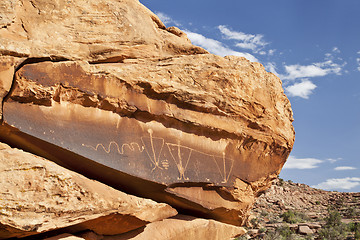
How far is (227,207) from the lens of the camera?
848 cm

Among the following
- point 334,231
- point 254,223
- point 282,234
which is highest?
point 334,231

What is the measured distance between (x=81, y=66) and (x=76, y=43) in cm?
75

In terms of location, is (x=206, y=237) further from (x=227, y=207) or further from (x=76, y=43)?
(x=76, y=43)

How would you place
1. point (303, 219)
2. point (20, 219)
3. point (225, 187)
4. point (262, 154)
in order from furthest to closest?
point (303, 219)
point (262, 154)
point (225, 187)
point (20, 219)

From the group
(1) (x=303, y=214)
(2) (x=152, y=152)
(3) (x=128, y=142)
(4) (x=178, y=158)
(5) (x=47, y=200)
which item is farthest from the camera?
(1) (x=303, y=214)

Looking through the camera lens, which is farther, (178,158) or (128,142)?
(178,158)

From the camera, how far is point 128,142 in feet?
23.8

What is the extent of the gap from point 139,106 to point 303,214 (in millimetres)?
27619

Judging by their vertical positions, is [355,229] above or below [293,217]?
above

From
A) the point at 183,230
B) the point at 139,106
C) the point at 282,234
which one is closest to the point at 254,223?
the point at 282,234

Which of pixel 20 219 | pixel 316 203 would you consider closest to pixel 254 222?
pixel 316 203

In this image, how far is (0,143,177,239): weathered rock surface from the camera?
5.31m

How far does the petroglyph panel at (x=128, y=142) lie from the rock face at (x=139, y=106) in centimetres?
2

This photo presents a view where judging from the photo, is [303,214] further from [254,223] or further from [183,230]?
[183,230]
